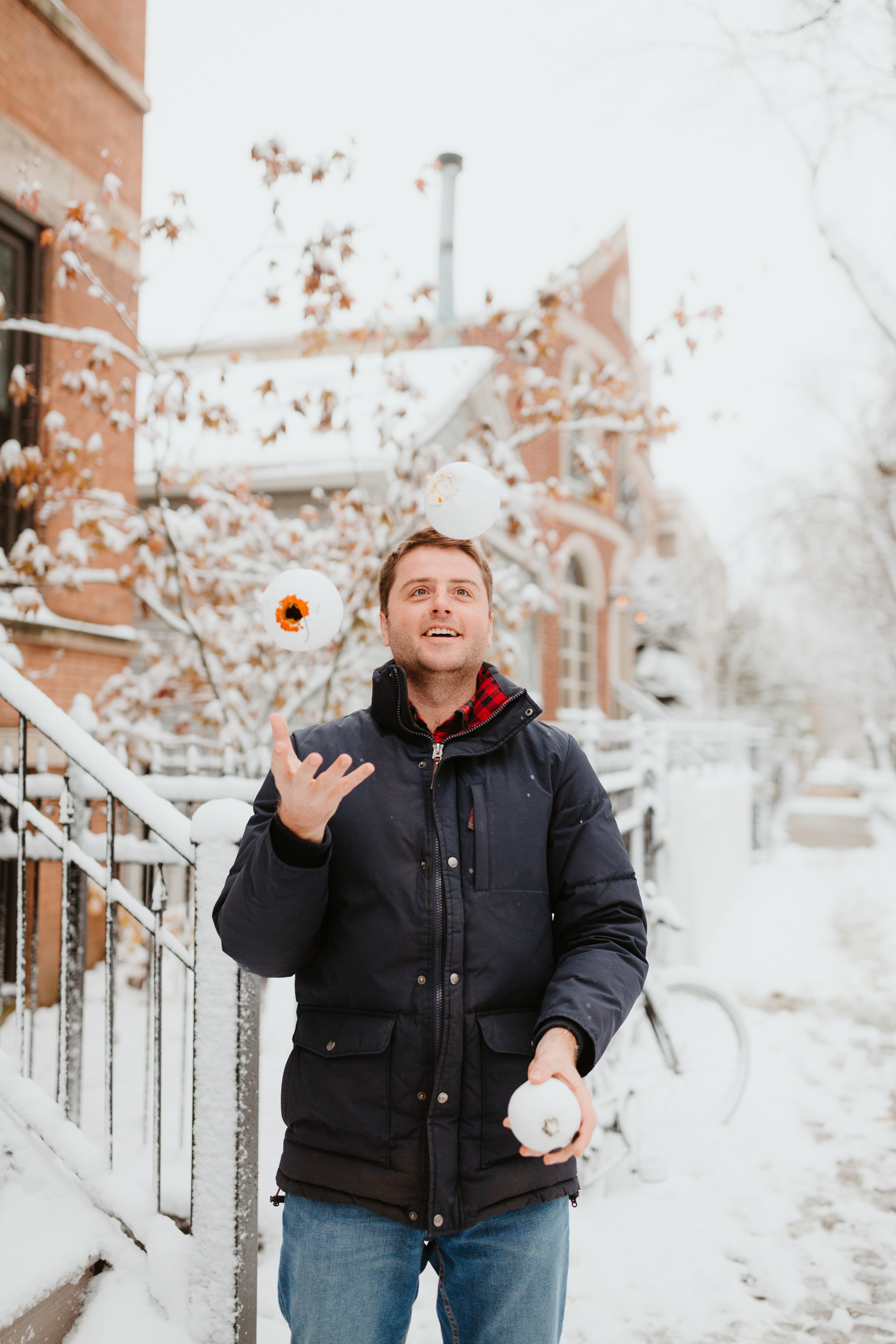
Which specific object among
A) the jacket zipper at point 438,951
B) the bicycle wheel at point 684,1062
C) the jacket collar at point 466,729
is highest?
the jacket collar at point 466,729

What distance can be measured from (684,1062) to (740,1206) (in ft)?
2.28

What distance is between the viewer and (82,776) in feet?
12.0

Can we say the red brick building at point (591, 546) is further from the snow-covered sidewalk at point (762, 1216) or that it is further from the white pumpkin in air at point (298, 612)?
the white pumpkin in air at point (298, 612)

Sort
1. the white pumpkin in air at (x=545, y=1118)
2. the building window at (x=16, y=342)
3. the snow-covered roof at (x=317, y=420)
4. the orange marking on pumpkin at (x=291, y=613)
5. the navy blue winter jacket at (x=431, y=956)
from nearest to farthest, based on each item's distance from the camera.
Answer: the white pumpkin in air at (x=545, y=1118)
the navy blue winter jacket at (x=431, y=956)
the orange marking on pumpkin at (x=291, y=613)
the building window at (x=16, y=342)
the snow-covered roof at (x=317, y=420)

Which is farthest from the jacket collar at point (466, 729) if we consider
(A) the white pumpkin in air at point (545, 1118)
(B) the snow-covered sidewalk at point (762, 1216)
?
(B) the snow-covered sidewalk at point (762, 1216)

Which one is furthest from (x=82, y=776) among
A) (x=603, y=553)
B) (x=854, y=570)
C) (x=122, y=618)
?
(x=854, y=570)

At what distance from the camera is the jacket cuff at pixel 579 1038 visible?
161 centimetres

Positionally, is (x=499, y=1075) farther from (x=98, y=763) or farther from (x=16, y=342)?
(x=16, y=342)

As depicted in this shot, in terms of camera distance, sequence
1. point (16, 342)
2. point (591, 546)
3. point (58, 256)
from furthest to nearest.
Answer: point (591, 546)
point (16, 342)
point (58, 256)

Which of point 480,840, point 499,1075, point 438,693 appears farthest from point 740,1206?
point 438,693

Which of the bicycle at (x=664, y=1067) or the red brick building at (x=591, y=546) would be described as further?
the red brick building at (x=591, y=546)

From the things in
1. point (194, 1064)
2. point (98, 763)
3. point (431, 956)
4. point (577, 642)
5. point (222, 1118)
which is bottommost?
point (222, 1118)

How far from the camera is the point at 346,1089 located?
1.75 meters

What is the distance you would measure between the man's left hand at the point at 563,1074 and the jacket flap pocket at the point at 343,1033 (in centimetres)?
29
